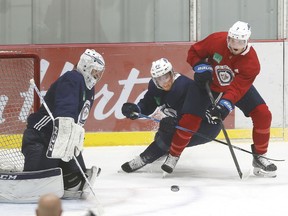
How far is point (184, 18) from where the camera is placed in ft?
18.3

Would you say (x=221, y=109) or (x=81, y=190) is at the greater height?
(x=221, y=109)

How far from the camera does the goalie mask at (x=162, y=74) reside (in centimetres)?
394

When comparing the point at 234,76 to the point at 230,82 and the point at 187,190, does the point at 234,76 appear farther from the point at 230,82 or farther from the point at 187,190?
the point at 187,190

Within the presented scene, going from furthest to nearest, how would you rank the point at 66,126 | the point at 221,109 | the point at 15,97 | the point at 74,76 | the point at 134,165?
1. the point at 15,97
2. the point at 134,165
3. the point at 221,109
4. the point at 74,76
5. the point at 66,126

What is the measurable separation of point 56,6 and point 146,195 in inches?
93.2

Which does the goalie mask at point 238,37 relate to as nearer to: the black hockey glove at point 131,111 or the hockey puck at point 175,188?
the black hockey glove at point 131,111

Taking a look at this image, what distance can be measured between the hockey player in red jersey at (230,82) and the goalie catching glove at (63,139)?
980 mm

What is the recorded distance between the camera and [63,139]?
307cm

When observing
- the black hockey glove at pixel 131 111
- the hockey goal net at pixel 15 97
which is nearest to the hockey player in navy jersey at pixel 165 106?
the black hockey glove at pixel 131 111

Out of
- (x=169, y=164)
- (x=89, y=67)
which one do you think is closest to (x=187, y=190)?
(x=169, y=164)

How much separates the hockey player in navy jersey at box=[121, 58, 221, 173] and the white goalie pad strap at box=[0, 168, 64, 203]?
3.09 feet

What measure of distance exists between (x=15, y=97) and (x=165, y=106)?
1034 mm

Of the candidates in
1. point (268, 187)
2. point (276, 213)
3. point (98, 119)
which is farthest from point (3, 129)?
point (276, 213)

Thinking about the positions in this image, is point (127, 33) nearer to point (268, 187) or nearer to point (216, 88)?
point (216, 88)
